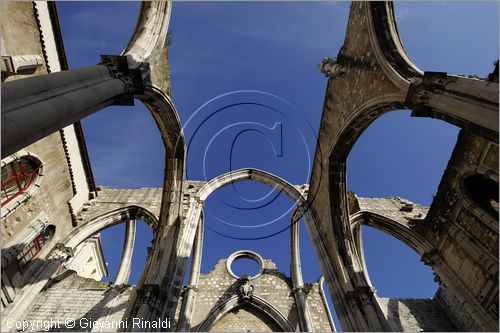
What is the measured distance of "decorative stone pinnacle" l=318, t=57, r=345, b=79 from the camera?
9000mm

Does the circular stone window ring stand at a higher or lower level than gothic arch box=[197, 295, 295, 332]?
higher

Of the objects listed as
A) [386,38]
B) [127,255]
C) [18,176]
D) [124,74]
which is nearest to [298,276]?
[127,255]

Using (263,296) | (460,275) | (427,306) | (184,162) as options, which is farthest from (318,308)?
(184,162)

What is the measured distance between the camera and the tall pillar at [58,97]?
3.05 meters

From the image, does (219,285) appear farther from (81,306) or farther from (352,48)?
(352,48)

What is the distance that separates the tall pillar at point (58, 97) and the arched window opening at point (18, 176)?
15.9 feet

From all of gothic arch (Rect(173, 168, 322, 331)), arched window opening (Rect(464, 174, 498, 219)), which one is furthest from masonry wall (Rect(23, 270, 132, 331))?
arched window opening (Rect(464, 174, 498, 219))

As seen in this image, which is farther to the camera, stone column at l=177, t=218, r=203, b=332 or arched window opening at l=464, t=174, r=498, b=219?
stone column at l=177, t=218, r=203, b=332

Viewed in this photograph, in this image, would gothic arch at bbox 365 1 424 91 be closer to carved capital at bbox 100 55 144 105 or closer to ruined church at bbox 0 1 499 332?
ruined church at bbox 0 1 499 332

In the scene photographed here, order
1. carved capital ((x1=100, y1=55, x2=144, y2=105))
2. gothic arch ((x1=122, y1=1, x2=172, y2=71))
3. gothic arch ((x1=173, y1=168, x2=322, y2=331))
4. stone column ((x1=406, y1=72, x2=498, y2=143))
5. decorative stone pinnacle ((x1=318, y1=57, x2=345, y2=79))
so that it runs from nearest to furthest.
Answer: stone column ((x1=406, y1=72, x2=498, y2=143)) → carved capital ((x1=100, y1=55, x2=144, y2=105)) → gothic arch ((x1=122, y1=1, x2=172, y2=71)) → gothic arch ((x1=173, y1=168, x2=322, y2=331)) → decorative stone pinnacle ((x1=318, y1=57, x2=345, y2=79))

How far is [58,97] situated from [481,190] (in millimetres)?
9832

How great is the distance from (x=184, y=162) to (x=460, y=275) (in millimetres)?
8868

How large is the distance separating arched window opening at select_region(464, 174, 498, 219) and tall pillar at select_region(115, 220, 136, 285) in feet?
37.0

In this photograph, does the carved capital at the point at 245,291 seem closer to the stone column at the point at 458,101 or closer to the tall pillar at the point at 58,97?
the tall pillar at the point at 58,97
